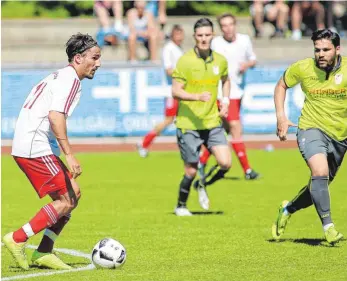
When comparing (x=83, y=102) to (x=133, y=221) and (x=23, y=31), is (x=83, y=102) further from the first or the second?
(x=133, y=221)

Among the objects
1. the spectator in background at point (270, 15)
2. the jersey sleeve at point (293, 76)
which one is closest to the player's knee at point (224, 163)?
the jersey sleeve at point (293, 76)

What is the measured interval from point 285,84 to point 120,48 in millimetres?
15816

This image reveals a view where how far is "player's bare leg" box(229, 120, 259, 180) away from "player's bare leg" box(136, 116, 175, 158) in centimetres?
301

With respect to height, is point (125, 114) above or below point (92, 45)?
below

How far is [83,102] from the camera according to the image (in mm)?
22672

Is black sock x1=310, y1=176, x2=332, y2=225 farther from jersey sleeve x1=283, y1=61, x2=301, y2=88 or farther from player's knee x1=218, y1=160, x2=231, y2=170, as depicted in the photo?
player's knee x1=218, y1=160, x2=231, y2=170

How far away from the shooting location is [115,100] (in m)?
22.8

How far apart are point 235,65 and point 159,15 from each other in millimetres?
9062

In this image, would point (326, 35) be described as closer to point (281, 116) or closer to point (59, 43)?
point (281, 116)

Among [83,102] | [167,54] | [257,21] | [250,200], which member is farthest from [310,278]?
[257,21]

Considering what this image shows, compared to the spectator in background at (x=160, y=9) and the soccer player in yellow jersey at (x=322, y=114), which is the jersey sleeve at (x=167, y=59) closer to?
the spectator in background at (x=160, y=9)

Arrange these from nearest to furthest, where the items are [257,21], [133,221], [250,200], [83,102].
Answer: [133,221] < [250,200] < [83,102] < [257,21]

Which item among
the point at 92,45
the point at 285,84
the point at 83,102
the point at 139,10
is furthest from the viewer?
the point at 139,10

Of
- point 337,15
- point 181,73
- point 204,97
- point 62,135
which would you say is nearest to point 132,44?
point 337,15
